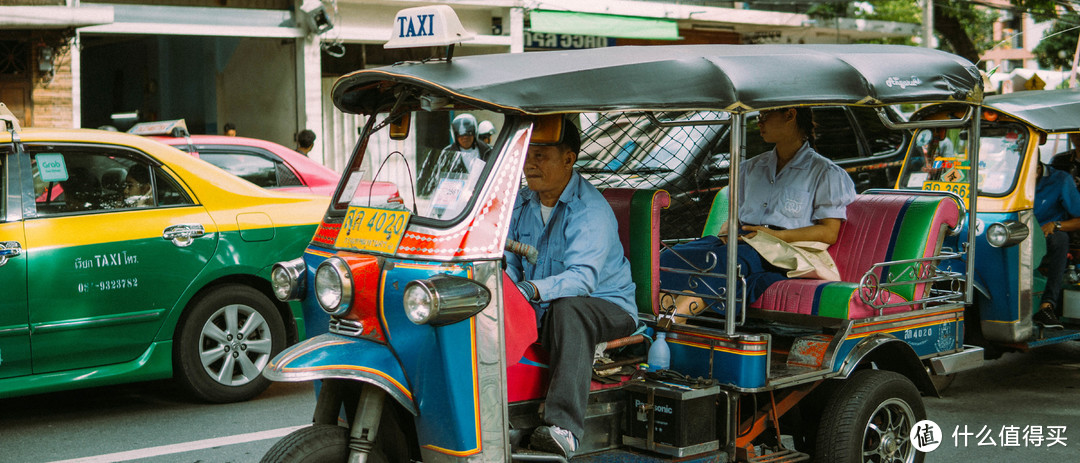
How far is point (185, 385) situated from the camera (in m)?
6.43

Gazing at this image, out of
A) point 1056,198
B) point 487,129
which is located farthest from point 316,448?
point 487,129

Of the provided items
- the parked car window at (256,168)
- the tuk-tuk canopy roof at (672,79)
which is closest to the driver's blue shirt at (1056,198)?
the tuk-tuk canopy roof at (672,79)

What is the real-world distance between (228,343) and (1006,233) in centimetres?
479

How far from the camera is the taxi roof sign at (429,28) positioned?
3.67m

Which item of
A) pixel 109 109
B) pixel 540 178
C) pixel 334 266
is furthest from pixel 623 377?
pixel 109 109

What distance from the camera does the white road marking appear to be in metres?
5.45

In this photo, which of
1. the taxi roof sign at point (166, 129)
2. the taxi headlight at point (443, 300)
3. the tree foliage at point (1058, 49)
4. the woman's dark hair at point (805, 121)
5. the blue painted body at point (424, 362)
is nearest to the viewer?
the taxi headlight at point (443, 300)

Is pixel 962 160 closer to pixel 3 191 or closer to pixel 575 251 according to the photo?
pixel 575 251

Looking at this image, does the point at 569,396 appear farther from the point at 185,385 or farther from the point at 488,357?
the point at 185,385

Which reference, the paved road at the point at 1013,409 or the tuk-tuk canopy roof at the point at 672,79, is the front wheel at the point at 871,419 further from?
the tuk-tuk canopy roof at the point at 672,79

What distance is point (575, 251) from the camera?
4078 mm

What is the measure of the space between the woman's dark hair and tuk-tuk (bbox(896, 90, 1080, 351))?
1.59 metres

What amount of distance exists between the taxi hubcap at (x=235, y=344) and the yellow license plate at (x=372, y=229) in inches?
112

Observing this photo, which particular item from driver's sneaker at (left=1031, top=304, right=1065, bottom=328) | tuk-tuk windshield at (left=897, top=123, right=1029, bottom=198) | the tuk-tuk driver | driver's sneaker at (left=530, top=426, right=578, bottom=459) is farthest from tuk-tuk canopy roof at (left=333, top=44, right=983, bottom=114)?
driver's sneaker at (left=1031, top=304, right=1065, bottom=328)
